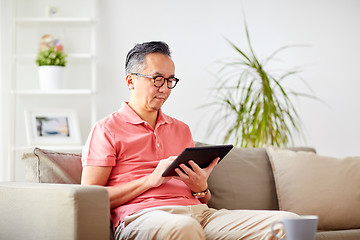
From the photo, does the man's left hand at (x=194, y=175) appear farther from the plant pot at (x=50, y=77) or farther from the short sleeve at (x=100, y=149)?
the plant pot at (x=50, y=77)

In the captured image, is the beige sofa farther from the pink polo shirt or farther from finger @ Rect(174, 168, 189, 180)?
finger @ Rect(174, 168, 189, 180)

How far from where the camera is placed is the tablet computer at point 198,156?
1809mm

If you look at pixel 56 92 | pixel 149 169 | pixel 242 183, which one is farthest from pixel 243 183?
pixel 56 92

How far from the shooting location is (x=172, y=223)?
1688 millimetres

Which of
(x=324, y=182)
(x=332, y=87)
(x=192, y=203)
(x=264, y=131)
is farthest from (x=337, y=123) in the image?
(x=192, y=203)

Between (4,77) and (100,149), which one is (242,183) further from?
(4,77)

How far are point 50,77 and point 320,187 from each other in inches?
79.5

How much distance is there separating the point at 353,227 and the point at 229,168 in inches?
26.1

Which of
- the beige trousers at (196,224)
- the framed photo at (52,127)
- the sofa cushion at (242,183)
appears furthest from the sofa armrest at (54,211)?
the framed photo at (52,127)

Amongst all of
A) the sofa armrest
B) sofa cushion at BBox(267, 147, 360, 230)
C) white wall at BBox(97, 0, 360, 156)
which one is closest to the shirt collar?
the sofa armrest

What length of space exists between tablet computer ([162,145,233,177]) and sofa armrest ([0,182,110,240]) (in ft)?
0.90

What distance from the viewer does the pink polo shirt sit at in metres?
2.03

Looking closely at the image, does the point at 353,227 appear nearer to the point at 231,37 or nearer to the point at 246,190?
the point at 246,190

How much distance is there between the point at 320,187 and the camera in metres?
2.59
